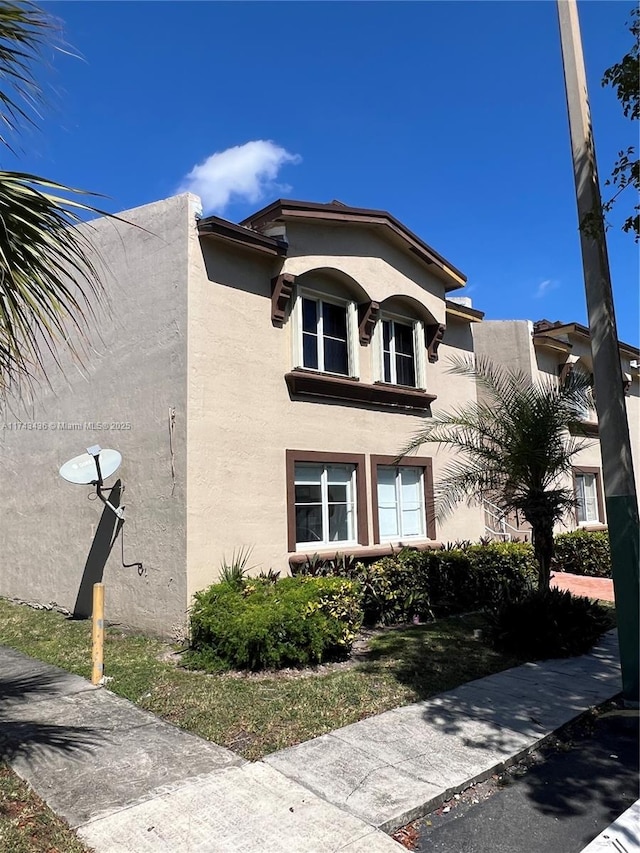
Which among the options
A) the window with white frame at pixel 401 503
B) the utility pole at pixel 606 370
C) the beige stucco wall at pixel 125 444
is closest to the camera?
the utility pole at pixel 606 370

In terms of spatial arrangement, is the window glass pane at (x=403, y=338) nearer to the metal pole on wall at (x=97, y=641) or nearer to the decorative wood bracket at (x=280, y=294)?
the decorative wood bracket at (x=280, y=294)

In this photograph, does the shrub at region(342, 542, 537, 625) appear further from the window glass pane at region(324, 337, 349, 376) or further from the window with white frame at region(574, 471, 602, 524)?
the window with white frame at region(574, 471, 602, 524)

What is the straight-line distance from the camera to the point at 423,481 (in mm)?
13516

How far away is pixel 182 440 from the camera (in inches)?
370

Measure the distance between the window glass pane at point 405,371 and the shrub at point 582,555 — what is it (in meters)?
6.99

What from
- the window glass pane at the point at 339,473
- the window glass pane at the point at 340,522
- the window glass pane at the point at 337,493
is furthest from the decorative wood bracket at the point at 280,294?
the window glass pane at the point at 340,522

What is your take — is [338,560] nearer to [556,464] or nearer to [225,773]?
[556,464]

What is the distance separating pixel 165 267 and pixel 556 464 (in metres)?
7.02

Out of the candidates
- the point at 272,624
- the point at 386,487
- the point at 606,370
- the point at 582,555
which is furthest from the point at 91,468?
the point at 582,555

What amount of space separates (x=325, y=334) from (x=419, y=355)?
262 centimetres

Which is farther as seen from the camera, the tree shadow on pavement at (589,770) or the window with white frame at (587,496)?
the window with white frame at (587,496)

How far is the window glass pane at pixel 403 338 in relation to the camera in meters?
13.4

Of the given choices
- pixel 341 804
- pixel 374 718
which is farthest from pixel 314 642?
pixel 341 804

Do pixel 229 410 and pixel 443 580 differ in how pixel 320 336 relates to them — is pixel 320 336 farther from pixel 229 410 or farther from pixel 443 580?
pixel 443 580
